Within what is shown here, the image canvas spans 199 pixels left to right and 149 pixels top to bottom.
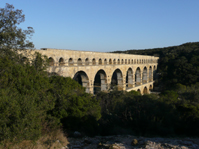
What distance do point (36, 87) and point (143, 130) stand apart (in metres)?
5.59

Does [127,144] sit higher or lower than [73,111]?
lower

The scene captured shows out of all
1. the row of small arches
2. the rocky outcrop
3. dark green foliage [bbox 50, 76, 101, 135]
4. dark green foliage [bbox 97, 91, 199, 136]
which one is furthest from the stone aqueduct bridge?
the rocky outcrop

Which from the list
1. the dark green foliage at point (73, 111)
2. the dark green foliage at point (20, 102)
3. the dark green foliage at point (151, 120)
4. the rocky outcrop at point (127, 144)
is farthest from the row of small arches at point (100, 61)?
the rocky outcrop at point (127, 144)

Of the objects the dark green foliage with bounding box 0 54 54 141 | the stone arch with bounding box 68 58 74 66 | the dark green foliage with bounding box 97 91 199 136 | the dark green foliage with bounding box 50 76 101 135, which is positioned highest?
the stone arch with bounding box 68 58 74 66

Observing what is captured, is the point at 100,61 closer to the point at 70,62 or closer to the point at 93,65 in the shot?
the point at 93,65

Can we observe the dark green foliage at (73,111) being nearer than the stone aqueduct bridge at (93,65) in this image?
Yes

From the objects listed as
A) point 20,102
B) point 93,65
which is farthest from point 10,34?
point 93,65

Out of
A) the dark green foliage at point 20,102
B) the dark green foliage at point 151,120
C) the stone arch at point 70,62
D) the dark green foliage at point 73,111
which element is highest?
the stone arch at point 70,62

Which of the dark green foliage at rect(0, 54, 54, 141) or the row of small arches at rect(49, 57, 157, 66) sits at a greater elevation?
the row of small arches at rect(49, 57, 157, 66)

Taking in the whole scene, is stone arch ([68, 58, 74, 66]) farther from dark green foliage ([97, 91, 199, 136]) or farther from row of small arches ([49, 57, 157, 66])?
dark green foliage ([97, 91, 199, 136])

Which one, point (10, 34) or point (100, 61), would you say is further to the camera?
point (100, 61)

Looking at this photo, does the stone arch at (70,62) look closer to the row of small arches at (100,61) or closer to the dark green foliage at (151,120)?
the row of small arches at (100,61)

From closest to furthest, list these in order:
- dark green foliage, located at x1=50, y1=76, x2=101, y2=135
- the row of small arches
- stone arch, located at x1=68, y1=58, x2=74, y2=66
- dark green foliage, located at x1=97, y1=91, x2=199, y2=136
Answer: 1. dark green foliage, located at x1=50, y1=76, x2=101, y2=135
2. dark green foliage, located at x1=97, y1=91, x2=199, y2=136
3. the row of small arches
4. stone arch, located at x1=68, y1=58, x2=74, y2=66

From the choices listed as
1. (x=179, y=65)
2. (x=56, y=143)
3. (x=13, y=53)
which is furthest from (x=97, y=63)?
(x=179, y=65)
